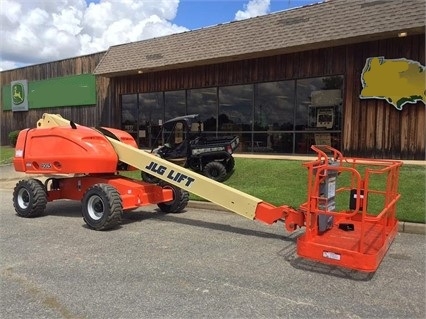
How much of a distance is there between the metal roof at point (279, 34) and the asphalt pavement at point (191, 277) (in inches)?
287

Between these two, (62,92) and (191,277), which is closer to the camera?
(191,277)

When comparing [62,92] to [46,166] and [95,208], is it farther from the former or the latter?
[95,208]

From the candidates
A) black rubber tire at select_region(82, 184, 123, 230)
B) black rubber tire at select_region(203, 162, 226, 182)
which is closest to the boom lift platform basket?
black rubber tire at select_region(82, 184, 123, 230)

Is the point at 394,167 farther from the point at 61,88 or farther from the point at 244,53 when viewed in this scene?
the point at 61,88

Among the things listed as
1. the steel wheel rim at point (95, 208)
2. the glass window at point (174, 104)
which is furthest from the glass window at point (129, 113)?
the steel wheel rim at point (95, 208)

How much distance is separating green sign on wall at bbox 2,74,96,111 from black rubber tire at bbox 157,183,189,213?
46.9 ft

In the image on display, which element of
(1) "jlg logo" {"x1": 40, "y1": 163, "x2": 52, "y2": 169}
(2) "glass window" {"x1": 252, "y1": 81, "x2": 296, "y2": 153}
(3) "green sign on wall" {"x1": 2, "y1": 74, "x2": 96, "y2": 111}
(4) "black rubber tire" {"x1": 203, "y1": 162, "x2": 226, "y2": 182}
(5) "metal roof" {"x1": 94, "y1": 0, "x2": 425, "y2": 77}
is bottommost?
(4) "black rubber tire" {"x1": 203, "y1": 162, "x2": 226, "y2": 182}

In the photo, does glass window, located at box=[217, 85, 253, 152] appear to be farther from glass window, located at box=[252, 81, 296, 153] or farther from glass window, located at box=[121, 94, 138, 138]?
glass window, located at box=[121, 94, 138, 138]

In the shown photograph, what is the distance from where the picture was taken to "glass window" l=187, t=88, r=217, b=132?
57.0ft

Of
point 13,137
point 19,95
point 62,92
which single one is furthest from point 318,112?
point 19,95

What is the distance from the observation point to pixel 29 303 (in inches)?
166

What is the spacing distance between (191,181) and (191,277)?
93.7 inches

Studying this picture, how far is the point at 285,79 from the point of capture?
15.2 metres

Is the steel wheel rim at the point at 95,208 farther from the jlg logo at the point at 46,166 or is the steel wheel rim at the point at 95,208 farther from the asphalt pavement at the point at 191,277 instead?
the jlg logo at the point at 46,166
